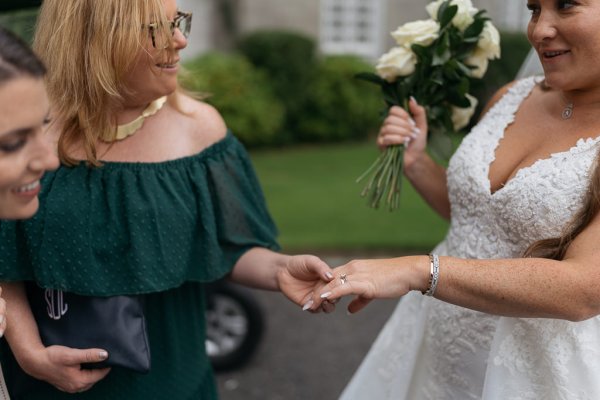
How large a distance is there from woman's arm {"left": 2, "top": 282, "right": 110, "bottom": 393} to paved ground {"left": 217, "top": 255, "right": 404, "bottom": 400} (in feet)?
8.89

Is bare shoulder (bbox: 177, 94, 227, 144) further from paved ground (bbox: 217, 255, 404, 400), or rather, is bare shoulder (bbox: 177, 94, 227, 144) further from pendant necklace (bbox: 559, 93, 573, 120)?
paved ground (bbox: 217, 255, 404, 400)

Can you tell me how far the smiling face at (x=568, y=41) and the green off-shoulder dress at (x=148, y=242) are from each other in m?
0.96

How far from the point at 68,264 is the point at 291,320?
380 cm

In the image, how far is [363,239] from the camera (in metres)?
7.29

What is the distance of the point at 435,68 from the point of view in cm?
274

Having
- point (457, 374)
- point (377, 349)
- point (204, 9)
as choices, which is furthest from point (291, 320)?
point (204, 9)

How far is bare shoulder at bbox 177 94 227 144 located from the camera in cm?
237

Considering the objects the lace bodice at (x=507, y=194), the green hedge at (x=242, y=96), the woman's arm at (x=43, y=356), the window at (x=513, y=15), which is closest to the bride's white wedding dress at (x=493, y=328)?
the lace bodice at (x=507, y=194)

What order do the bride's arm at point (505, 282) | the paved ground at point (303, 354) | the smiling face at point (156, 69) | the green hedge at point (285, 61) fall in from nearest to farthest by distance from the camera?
the bride's arm at point (505, 282), the smiling face at point (156, 69), the paved ground at point (303, 354), the green hedge at point (285, 61)

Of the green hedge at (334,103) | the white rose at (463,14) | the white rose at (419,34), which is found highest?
the white rose at (463,14)

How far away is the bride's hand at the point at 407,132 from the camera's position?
8.87 feet

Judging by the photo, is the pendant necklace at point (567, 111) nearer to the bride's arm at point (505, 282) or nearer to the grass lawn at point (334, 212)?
the bride's arm at point (505, 282)

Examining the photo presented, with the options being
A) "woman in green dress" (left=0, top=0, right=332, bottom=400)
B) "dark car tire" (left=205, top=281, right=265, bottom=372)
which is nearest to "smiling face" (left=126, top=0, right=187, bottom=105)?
"woman in green dress" (left=0, top=0, right=332, bottom=400)

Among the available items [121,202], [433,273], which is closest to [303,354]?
[121,202]
